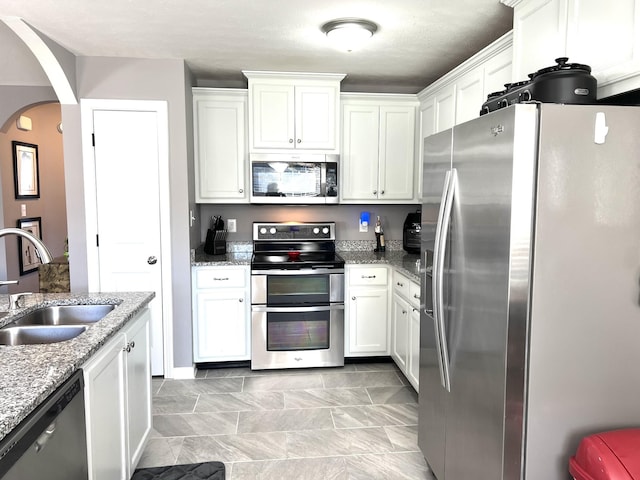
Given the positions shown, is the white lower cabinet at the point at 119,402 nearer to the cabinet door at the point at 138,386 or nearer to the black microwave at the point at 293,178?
the cabinet door at the point at 138,386

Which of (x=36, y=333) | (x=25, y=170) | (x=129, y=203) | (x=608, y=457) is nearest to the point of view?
(x=608, y=457)

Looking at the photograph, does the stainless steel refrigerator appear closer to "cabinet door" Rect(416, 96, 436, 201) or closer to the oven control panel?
"cabinet door" Rect(416, 96, 436, 201)

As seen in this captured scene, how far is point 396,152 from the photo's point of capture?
3916mm

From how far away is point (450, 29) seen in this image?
2.67m

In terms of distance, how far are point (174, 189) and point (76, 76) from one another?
3.47 ft

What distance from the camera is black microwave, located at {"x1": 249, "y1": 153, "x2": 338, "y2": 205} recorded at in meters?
3.66

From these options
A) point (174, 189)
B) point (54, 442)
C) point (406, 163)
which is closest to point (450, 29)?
point (406, 163)

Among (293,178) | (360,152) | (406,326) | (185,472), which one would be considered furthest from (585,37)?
(185,472)

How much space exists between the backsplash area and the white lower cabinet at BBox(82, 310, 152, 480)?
183 centimetres

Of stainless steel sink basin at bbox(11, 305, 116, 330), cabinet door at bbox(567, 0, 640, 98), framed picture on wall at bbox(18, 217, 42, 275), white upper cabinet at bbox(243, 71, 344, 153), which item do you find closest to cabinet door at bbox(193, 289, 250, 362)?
white upper cabinet at bbox(243, 71, 344, 153)

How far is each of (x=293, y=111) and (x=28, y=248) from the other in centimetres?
406

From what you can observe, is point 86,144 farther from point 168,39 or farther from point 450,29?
point 450,29

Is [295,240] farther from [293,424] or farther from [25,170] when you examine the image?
[25,170]

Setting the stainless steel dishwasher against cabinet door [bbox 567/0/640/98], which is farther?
cabinet door [bbox 567/0/640/98]
